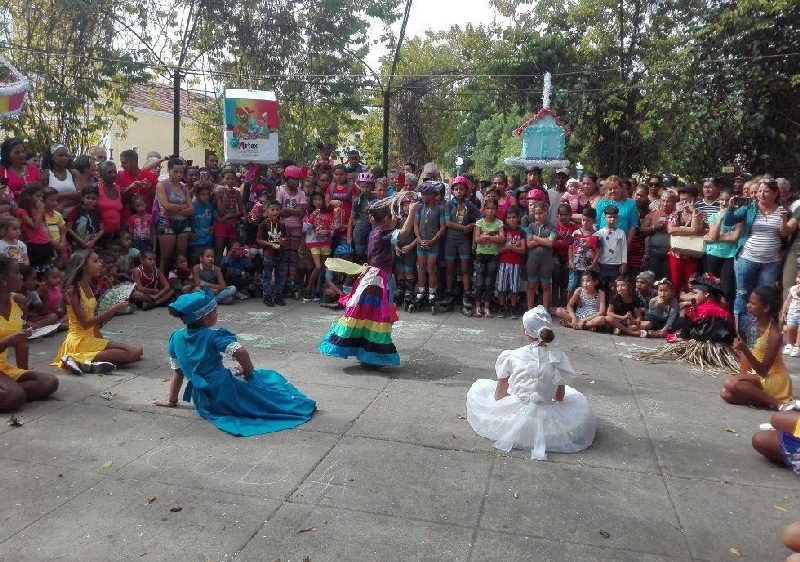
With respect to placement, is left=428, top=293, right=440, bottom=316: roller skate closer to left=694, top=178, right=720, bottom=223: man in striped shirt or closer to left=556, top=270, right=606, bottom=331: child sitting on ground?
left=556, top=270, right=606, bottom=331: child sitting on ground

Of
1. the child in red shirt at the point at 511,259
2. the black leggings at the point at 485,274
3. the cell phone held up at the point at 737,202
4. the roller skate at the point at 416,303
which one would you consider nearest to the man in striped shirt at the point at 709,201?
the cell phone held up at the point at 737,202

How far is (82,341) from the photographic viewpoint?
6160 millimetres

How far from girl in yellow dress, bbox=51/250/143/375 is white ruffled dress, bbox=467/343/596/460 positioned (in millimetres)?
3364

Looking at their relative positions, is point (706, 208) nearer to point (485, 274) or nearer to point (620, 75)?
point (485, 274)

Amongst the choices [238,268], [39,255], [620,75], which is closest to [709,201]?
[238,268]

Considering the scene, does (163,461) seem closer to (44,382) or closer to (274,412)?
(274,412)

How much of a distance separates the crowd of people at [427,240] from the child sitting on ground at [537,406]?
277 centimetres

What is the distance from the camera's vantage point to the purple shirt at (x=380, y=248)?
6.53 meters

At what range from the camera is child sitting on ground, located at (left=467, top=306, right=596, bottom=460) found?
4578mm

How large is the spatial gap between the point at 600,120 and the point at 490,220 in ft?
34.7

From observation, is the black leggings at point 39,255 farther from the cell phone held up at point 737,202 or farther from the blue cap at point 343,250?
the cell phone held up at point 737,202

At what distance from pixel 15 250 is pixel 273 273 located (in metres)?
3.35

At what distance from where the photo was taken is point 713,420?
17.6ft

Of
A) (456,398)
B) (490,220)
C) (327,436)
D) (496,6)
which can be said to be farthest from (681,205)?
(496,6)
